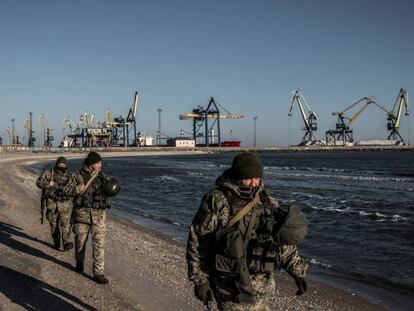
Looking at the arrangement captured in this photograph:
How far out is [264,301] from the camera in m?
3.57

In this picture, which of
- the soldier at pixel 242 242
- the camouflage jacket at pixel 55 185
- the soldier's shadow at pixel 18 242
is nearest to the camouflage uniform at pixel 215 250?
the soldier at pixel 242 242

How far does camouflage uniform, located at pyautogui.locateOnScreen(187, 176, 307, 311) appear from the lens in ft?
11.2

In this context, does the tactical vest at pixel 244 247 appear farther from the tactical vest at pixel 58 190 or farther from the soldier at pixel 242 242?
the tactical vest at pixel 58 190

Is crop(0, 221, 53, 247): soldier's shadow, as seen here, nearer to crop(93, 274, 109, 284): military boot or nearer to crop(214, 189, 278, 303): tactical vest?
crop(93, 274, 109, 284): military boot

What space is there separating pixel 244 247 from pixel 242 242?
55mm

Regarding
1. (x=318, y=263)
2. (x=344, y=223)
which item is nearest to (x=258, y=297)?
(x=318, y=263)

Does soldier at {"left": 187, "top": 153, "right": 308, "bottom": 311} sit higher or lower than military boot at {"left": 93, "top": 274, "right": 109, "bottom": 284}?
higher

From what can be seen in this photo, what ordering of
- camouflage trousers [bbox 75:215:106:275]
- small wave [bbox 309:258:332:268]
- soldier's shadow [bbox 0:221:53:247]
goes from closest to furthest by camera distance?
camouflage trousers [bbox 75:215:106:275], small wave [bbox 309:258:332:268], soldier's shadow [bbox 0:221:53:247]

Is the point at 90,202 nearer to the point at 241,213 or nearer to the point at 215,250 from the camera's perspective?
the point at 215,250

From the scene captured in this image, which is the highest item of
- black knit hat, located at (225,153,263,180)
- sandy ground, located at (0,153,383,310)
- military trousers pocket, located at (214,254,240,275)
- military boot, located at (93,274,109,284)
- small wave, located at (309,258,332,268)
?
black knit hat, located at (225,153,263,180)

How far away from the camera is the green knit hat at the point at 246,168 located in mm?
3453

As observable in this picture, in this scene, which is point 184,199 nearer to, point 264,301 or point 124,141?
point 264,301

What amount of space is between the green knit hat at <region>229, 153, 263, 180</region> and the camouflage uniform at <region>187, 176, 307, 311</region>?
84 mm

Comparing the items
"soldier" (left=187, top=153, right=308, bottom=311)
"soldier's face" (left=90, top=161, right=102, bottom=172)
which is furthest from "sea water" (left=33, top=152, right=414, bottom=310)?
"soldier" (left=187, top=153, right=308, bottom=311)
